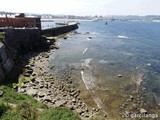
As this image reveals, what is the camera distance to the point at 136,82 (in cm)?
3475

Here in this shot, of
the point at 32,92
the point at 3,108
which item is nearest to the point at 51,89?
the point at 32,92

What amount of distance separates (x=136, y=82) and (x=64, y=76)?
40.9 ft

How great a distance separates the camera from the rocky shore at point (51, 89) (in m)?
25.6

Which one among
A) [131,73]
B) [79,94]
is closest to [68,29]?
[131,73]

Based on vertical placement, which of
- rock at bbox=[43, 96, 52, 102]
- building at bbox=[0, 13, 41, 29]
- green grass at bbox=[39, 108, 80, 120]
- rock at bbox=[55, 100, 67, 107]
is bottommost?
rock at bbox=[55, 100, 67, 107]

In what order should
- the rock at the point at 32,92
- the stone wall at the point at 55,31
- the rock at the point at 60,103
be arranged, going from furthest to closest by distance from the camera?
the stone wall at the point at 55,31 → the rock at the point at 32,92 → the rock at the point at 60,103

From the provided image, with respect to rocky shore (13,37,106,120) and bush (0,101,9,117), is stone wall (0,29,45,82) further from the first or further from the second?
bush (0,101,9,117)

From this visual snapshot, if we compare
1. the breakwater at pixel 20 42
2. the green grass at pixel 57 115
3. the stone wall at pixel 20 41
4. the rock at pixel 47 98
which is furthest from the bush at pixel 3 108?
the stone wall at pixel 20 41

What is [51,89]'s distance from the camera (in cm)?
3061

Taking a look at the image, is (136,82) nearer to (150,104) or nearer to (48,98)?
(150,104)

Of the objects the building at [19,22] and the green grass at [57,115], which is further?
the building at [19,22]

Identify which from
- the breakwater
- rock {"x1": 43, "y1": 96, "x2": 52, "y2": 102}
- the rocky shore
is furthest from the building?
rock {"x1": 43, "y1": 96, "x2": 52, "y2": 102}

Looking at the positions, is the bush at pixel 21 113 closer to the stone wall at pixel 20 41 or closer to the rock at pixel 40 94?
the rock at pixel 40 94

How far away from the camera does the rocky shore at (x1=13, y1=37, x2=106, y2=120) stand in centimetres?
2556
